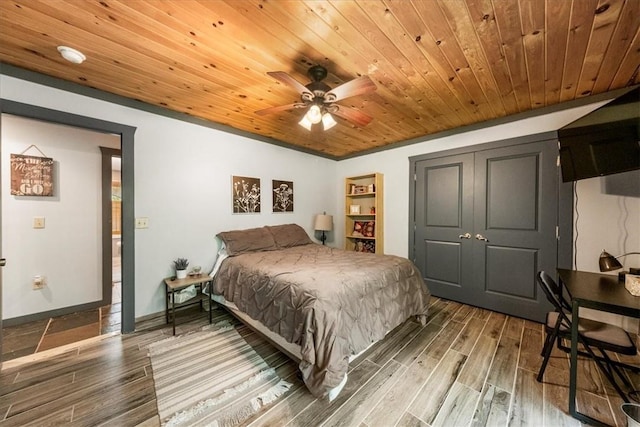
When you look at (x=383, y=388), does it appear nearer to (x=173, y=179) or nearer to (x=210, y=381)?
(x=210, y=381)

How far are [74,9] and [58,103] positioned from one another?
1.21 meters

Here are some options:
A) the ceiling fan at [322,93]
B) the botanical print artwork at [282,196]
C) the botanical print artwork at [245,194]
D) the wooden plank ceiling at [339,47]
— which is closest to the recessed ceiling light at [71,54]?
the wooden plank ceiling at [339,47]

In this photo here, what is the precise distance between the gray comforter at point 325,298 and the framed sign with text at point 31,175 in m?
2.24

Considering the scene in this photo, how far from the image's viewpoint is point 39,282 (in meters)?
2.64

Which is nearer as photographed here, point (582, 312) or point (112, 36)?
point (112, 36)

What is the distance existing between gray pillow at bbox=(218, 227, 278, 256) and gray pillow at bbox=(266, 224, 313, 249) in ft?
0.35

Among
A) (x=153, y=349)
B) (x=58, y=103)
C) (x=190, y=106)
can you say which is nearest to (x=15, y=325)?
(x=153, y=349)

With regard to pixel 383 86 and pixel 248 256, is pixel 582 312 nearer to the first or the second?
pixel 383 86

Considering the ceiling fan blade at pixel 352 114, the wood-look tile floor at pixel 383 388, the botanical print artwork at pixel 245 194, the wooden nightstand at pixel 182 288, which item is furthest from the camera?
the botanical print artwork at pixel 245 194

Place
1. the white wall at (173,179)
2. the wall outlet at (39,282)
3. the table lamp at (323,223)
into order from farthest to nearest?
the table lamp at (323,223), the wall outlet at (39,282), the white wall at (173,179)

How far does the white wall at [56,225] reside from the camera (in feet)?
8.19

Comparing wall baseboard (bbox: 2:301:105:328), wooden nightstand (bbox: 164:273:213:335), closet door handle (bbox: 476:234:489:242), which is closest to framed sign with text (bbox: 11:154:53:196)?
wall baseboard (bbox: 2:301:105:328)

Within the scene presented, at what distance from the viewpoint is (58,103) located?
210 centimetres

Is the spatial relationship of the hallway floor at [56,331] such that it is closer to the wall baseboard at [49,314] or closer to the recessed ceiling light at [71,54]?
the wall baseboard at [49,314]
